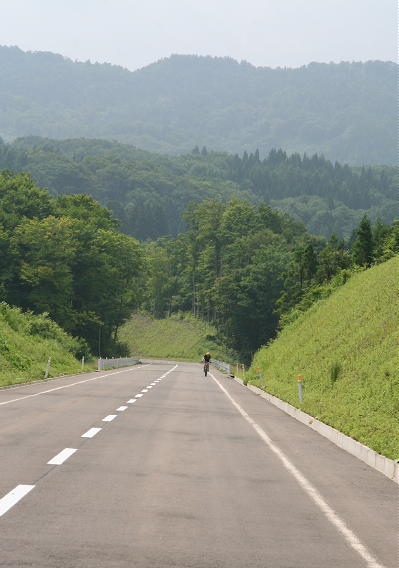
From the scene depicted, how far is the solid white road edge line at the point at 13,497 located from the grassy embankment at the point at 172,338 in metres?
92.7

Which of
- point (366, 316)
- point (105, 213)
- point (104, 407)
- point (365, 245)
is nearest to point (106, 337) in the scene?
Result: point (105, 213)

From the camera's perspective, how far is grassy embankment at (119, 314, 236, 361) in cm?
11238

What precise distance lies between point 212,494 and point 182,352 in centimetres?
10709

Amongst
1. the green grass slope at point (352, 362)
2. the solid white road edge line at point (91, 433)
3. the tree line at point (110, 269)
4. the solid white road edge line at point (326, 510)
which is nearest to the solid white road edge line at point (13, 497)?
the solid white road edge line at point (326, 510)

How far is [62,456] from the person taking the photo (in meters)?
10.6

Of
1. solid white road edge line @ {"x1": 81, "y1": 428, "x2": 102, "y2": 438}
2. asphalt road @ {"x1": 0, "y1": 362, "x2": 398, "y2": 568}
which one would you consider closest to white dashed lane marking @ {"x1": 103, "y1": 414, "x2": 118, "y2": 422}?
asphalt road @ {"x1": 0, "y1": 362, "x2": 398, "y2": 568}

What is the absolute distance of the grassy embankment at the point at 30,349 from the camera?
3444 cm

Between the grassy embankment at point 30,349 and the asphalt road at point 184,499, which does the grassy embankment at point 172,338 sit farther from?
the asphalt road at point 184,499

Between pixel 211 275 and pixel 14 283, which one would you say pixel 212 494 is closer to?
pixel 14 283

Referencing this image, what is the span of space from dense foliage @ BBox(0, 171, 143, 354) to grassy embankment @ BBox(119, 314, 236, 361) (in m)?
20.2

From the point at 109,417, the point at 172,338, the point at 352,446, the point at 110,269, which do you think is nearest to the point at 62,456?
the point at 352,446

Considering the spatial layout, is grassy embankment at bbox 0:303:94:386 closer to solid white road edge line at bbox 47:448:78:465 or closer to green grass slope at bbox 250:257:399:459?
green grass slope at bbox 250:257:399:459

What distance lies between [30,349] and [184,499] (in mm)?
Result: 35728

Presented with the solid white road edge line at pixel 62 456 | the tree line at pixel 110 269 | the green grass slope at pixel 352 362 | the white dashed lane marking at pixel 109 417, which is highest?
the tree line at pixel 110 269
